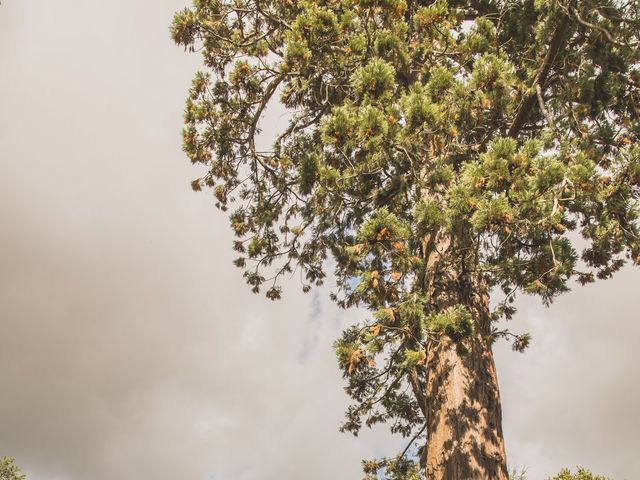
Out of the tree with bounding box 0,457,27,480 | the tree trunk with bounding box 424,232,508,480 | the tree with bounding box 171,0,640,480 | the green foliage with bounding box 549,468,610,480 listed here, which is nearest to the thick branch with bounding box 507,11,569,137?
the tree with bounding box 171,0,640,480

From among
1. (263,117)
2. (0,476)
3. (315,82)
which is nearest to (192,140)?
(263,117)

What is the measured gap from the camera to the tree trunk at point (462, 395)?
13.5 feet

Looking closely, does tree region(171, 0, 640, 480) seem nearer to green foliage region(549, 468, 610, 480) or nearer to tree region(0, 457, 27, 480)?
green foliage region(549, 468, 610, 480)

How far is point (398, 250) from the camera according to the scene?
12.8 ft

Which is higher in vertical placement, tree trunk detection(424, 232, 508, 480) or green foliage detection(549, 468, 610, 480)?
green foliage detection(549, 468, 610, 480)

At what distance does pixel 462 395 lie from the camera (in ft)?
14.7

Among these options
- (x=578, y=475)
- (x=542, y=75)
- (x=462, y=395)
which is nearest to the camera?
(x=462, y=395)

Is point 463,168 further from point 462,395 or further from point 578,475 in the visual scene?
point 578,475

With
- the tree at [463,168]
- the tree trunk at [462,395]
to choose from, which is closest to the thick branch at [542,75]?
the tree at [463,168]

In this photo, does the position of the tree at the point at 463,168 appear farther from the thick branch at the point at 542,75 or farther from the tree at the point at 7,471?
the tree at the point at 7,471

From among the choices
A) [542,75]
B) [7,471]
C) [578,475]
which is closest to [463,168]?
[542,75]

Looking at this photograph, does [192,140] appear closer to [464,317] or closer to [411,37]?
[411,37]

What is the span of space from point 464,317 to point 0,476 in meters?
33.0

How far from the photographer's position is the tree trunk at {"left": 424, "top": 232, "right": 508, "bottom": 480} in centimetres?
411
